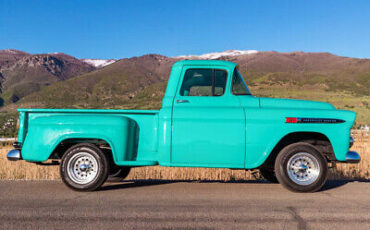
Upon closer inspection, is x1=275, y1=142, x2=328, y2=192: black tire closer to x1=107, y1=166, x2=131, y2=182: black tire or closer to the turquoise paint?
the turquoise paint

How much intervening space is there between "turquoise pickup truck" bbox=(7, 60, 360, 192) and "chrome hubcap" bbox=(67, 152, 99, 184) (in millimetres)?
16

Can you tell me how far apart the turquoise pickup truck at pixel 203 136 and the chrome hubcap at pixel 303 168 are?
2 cm

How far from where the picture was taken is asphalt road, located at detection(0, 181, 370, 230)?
4304 mm

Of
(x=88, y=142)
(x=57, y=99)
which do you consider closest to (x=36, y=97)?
(x=57, y=99)

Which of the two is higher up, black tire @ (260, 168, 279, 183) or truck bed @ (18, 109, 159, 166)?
truck bed @ (18, 109, 159, 166)

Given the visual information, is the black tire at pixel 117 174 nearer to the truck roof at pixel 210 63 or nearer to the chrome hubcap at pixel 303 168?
the truck roof at pixel 210 63

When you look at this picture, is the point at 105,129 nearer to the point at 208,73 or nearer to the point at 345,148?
the point at 208,73

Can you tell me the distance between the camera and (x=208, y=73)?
6.52m

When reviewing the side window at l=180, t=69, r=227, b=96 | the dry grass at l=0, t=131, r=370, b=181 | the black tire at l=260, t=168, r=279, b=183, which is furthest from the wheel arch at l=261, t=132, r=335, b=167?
the dry grass at l=0, t=131, r=370, b=181

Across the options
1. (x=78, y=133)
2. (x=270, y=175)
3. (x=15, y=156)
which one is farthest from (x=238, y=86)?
(x=15, y=156)

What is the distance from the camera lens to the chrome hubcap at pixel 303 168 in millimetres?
6023

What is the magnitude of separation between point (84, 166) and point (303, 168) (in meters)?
3.58

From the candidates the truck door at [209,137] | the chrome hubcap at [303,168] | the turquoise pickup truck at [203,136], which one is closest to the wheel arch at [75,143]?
the turquoise pickup truck at [203,136]

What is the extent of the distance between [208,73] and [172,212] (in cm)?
271
